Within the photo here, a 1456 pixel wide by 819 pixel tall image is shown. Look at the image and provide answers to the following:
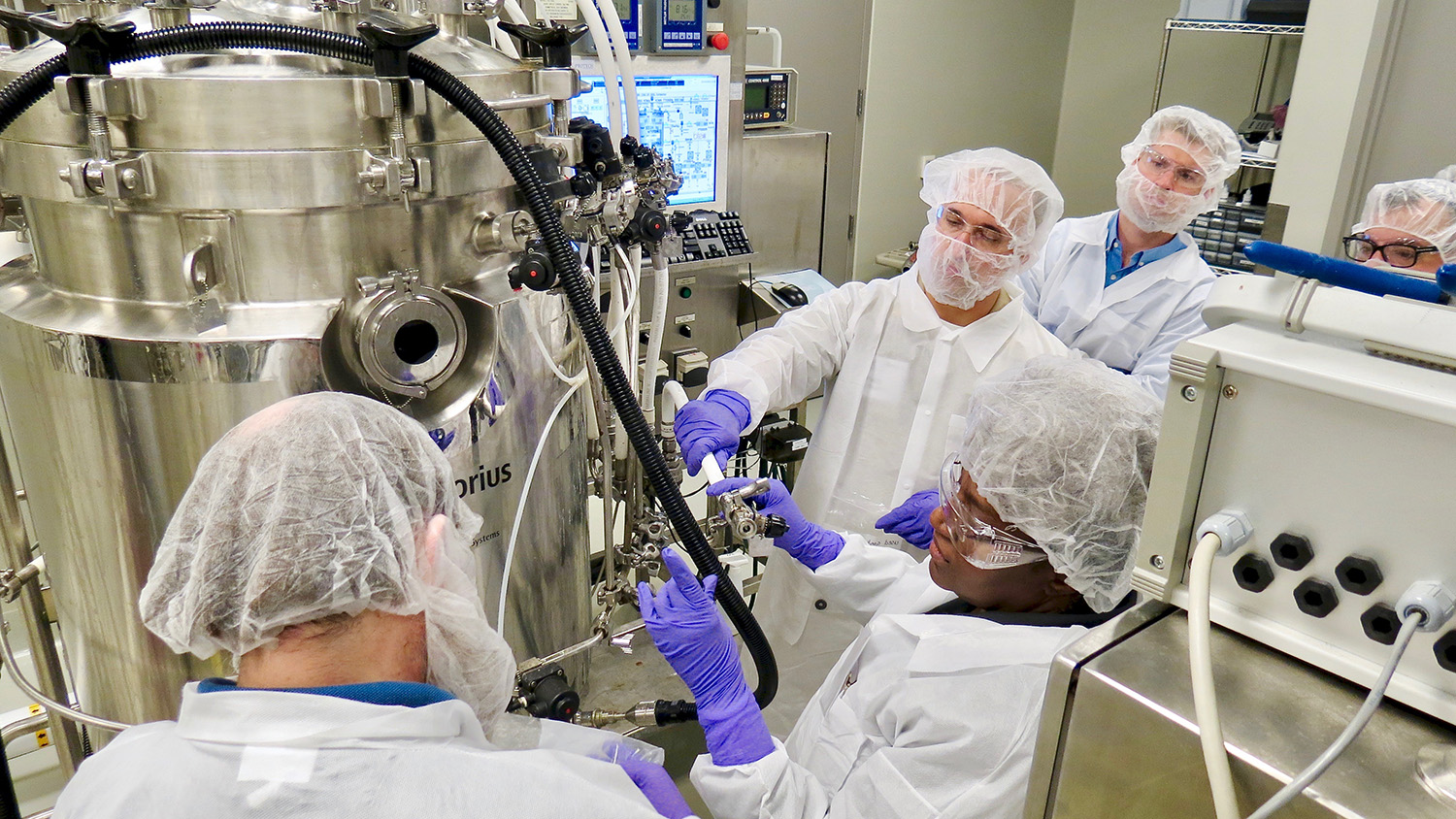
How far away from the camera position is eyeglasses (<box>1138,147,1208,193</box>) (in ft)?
6.92

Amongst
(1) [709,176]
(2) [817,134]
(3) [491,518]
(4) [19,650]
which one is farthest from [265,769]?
(2) [817,134]

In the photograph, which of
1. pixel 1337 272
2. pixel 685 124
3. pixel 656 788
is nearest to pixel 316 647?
pixel 656 788

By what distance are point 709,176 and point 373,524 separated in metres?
2.07

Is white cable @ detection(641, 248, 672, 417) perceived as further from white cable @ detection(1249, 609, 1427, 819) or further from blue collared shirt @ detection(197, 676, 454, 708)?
white cable @ detection(1249, 609, 1427, 819)

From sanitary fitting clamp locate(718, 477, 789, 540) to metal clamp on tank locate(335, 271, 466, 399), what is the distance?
45cm

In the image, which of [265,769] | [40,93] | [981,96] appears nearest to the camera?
[265,769]

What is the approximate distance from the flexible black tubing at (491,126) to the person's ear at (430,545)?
1.11 feet

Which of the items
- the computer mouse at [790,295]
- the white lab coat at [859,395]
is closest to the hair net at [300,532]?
the white lab coat at [859,395]

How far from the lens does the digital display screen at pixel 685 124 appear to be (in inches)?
96.1

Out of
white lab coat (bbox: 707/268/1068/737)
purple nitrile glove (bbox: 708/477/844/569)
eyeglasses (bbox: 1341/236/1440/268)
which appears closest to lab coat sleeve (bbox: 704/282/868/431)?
white lab coat (bbox: 707/268/1068/737)

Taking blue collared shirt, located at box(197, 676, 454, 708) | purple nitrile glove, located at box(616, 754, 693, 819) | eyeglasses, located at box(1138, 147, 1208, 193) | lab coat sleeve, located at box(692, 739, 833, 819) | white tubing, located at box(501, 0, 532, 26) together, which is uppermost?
white tubing, located at box(501, 0, 532, 26)

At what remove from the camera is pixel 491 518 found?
45.9 inches

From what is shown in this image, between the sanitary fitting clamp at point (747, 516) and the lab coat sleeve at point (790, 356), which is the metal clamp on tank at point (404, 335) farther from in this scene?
the lab coat sleeve at point (790, 356)

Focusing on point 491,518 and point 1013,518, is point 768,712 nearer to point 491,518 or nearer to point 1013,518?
point 491,518
